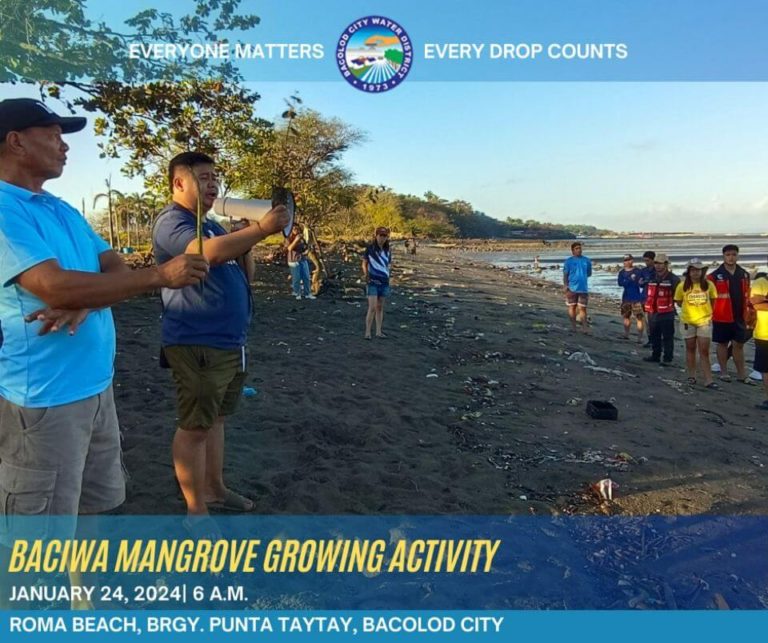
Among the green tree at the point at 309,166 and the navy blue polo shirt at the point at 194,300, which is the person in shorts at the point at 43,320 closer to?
the navy blue polo shirt at the point at 194,300

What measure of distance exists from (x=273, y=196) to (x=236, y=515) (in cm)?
171

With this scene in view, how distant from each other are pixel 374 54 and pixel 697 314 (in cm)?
505

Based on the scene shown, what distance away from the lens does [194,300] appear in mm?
Result: 2523

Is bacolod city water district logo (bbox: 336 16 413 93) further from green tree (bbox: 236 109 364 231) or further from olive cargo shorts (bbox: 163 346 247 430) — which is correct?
green tree (bbox: 236 109 364 231)

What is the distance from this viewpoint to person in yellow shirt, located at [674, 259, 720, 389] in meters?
6.64

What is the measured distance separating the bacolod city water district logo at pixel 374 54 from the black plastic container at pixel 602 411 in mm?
3356

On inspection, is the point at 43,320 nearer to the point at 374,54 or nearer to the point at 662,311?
the point at 374,54

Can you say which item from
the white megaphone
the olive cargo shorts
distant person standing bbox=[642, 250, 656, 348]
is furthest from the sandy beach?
the white megaphone

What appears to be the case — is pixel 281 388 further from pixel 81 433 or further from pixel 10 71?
Result: pixel 10 71

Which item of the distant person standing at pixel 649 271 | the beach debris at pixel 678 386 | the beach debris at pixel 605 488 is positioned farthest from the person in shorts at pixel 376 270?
the beach debris at pixel 605 488

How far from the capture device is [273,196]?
240 cm

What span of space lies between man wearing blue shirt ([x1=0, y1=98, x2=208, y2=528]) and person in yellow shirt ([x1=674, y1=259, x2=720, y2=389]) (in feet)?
21.7

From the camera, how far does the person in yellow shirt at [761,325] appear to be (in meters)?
5.79

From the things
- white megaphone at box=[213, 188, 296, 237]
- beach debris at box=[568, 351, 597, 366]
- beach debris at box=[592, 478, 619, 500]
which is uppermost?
white megaphone at box=[213, 188, 296, 237]
